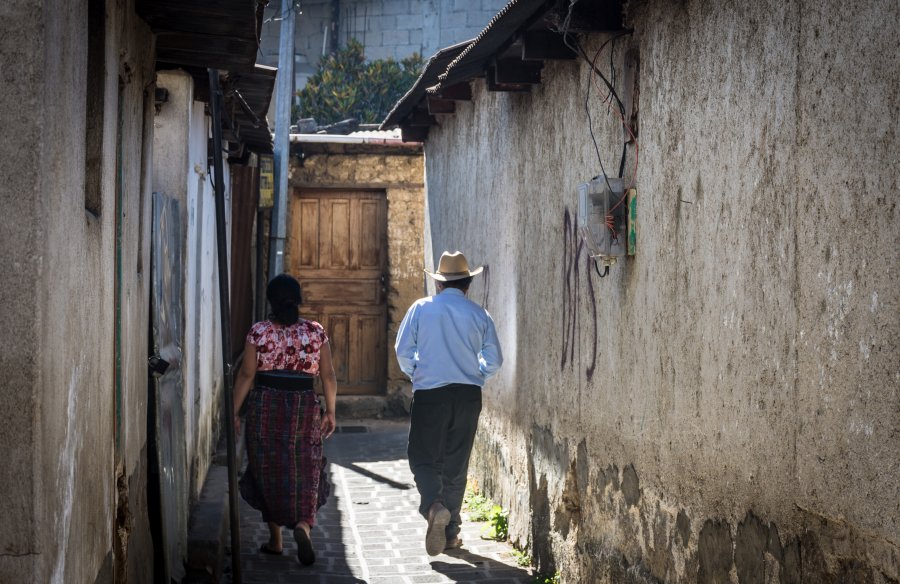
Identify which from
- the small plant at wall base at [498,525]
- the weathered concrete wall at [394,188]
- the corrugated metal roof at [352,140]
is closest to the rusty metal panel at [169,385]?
the small plant at wall base at [498,525]

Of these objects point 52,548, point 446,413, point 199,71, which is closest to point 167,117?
point 199,71

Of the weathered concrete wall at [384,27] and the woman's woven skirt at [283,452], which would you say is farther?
the weathered concrete wall at [384,27]

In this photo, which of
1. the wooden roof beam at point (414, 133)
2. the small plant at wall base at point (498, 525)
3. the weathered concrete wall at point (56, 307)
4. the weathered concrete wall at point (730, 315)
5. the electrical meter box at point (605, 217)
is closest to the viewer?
the weathered concrete wall at point (56, 307)

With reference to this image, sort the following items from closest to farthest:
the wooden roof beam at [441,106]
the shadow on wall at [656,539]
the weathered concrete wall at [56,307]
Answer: the weathered concrete wall at [56,307] < the shadow on wall at [656,539] < the wooden roof beam at [441,106]

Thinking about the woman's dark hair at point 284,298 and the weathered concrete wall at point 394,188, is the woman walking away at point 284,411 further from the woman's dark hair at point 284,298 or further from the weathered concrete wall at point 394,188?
the weathered concrete wall at point 394,188

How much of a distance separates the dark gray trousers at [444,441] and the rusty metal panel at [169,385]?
163 cm

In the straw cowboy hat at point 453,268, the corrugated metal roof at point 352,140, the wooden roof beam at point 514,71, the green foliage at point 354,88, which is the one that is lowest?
the straw cowboy hat at point 453,268

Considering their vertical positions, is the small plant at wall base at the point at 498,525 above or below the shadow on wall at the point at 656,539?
below

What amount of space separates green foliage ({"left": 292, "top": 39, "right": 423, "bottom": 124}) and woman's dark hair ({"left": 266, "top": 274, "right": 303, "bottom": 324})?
12.9 metres

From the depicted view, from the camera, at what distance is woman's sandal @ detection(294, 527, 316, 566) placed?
7.06m

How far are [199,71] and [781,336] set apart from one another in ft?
14.5

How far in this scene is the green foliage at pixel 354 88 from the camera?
19797mm

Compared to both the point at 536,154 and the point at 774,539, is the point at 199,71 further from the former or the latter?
the point at 774,539

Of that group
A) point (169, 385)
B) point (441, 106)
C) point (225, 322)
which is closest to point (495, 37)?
point (225, 322)
